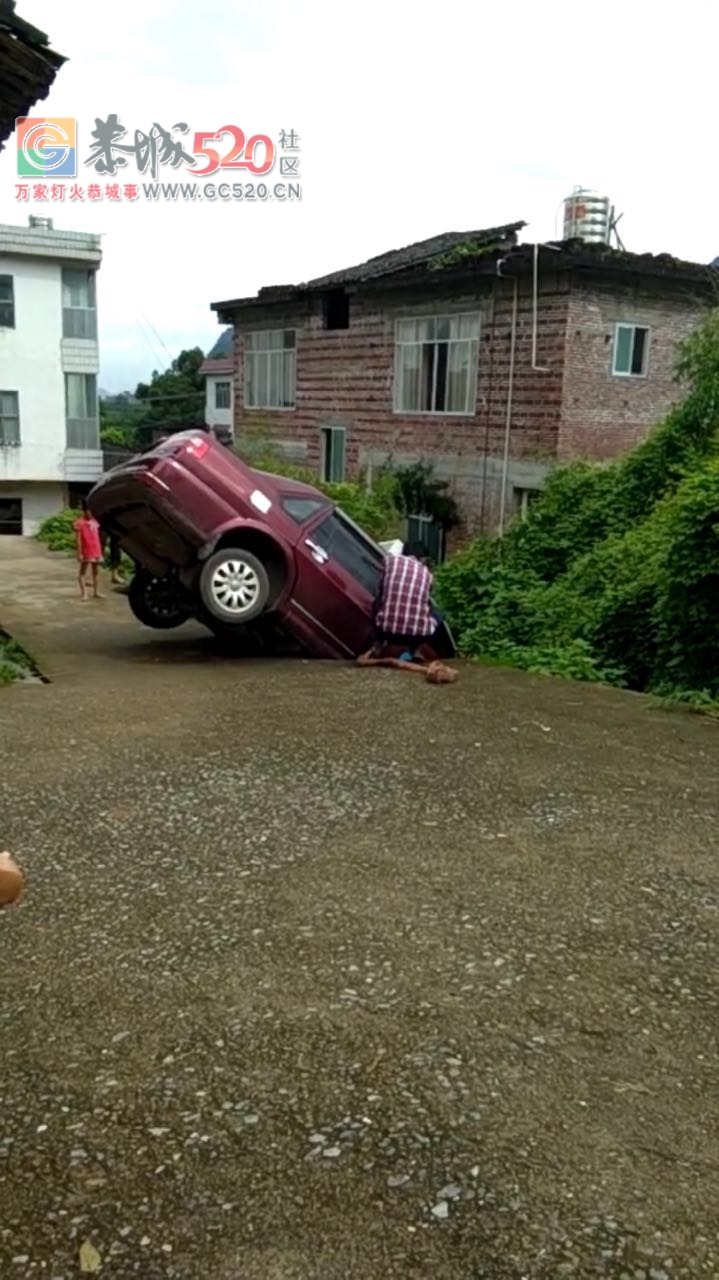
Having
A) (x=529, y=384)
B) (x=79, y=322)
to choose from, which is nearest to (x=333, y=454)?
(x=529, y=384)

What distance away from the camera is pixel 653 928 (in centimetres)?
369

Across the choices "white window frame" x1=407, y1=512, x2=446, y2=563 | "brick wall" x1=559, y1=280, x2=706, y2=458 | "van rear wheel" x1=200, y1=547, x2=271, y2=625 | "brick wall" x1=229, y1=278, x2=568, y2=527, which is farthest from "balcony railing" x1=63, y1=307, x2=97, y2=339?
"van rear wheel" x1=200, y1=547, x2=271, y2=625

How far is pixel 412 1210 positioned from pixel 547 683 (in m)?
6.80

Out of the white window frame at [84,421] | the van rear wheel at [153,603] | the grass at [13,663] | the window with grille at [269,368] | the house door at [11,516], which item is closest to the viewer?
the grass at [13,663]

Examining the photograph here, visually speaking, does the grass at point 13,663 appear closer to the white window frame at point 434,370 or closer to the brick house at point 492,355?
the brick house at point 492,355

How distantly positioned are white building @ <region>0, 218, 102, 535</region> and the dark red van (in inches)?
910

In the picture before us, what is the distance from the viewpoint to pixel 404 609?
9.13 meters

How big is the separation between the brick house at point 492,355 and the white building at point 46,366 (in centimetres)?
1052

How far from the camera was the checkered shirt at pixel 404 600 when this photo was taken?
29.8 ft

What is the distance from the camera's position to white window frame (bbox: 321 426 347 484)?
22.5 meters

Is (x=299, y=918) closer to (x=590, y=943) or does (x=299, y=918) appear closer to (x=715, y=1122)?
(x=590, y=943)

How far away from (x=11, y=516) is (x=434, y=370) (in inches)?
729

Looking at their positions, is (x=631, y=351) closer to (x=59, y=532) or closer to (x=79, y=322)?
(x=59, y=532)

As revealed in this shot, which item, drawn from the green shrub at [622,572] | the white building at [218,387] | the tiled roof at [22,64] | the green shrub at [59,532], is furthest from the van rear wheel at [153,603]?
the white building at [218,387]
